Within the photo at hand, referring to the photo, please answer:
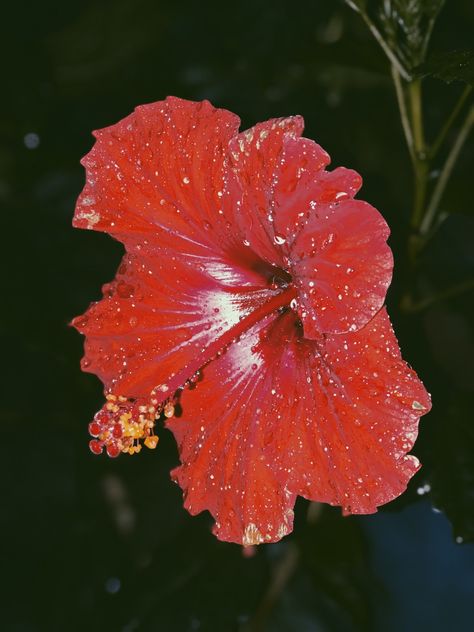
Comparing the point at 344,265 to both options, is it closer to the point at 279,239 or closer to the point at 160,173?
the point at 279,239

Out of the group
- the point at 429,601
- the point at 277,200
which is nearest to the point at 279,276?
the point at 277,200

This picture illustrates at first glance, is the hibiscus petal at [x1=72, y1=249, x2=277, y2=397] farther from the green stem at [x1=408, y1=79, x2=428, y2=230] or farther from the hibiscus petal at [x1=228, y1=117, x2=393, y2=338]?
the green stem at [x1=408, y1=79, x2=428, y2=230]

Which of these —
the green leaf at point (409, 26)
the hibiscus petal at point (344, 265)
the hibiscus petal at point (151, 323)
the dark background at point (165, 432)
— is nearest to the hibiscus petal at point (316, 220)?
the hibiscus petal at point (344, 265)

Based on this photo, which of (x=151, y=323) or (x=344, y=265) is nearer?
(x=344, y=265)

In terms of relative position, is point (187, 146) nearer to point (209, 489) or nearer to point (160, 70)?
→ point (209, 489)

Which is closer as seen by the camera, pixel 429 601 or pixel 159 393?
pixel 159 393

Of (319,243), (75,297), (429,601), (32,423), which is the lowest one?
(429,601)

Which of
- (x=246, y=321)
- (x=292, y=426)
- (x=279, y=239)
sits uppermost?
(x=279, y=239)

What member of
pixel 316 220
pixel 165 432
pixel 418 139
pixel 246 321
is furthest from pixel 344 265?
pixel 165 432
